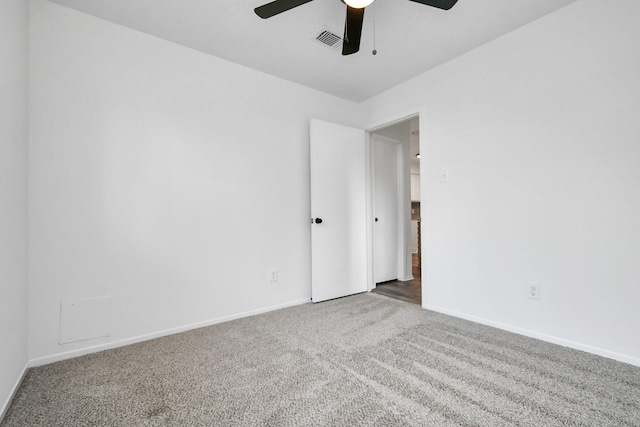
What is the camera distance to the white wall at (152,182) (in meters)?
1.80

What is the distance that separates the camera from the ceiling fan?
4.84 ft

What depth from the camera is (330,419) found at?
1.21 meters

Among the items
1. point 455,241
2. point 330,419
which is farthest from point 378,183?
point 330,419

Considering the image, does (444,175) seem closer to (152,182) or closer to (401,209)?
(401,209)

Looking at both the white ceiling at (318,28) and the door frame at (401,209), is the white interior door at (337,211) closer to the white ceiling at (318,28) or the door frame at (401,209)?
the white ceiling at (318,28)

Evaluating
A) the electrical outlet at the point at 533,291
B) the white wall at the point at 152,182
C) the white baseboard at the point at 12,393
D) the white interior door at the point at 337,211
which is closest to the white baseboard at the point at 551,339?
the electrical outlet at the point at 533,291

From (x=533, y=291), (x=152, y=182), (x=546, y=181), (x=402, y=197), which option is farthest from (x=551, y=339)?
(x=152, y=182)

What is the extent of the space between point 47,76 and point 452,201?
3181mm

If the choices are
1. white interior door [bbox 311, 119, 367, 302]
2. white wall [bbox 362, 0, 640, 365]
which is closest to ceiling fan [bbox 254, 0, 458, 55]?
white wall [bbox 362, 0, 640, 365]

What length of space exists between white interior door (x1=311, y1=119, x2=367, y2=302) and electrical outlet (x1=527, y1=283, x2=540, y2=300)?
1653 mm

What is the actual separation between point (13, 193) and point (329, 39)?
89.2 inches

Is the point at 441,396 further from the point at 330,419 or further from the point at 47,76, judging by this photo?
the point at 47,76

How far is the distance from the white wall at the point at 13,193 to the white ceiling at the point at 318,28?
622mm

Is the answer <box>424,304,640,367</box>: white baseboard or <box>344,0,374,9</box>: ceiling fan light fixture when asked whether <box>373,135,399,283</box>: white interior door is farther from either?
<box>344,0,374,9</box>: ceiling fan light fixture
